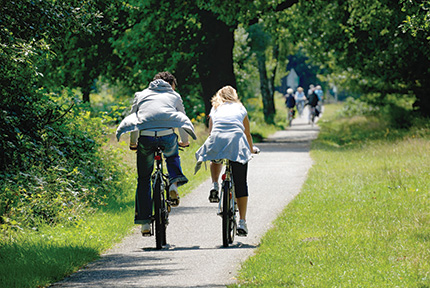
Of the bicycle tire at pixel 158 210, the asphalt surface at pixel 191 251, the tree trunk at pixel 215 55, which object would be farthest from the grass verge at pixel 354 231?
the tree trunk at pixel 215 55

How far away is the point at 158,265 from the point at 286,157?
13.2 meters

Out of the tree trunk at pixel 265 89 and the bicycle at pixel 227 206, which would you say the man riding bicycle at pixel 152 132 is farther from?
the tree trunk at pixel 265 89

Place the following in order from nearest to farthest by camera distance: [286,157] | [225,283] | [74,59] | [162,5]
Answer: [225,283] < [286,157] < [162,5] < [74,59]

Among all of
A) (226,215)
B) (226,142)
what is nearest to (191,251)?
(226,215)

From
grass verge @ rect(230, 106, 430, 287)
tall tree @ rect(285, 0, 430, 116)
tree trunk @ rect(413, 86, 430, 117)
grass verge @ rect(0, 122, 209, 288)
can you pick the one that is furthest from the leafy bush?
tree trunk @ rect(413, 86, 430, 117)

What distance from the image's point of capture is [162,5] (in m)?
25.2

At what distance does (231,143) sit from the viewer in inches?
351

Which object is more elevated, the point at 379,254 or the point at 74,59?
the point at 74,59

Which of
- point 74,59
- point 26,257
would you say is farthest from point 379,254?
point 74,59

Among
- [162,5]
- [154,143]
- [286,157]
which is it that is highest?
[162,5]

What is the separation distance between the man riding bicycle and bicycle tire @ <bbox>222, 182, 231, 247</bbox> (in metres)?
0.57

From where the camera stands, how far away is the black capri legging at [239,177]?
9094mm

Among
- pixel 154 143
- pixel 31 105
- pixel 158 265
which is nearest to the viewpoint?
pixel 158 265

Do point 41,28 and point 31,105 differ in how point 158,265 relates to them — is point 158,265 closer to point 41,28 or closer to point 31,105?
point 41,28
